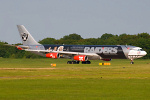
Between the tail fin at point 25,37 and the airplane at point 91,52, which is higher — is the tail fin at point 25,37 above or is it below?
above

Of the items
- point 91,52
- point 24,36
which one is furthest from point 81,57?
point 24,36

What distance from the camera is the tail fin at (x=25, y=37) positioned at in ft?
311

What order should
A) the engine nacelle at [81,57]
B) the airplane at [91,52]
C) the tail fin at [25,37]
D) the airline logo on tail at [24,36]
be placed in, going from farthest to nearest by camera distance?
the airline logo on tail at [24,36]
the tail fin at [25,37]
the airplane at [91,52]
the engine nacelle at [81,57]

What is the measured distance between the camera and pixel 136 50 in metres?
Answer: 79.1

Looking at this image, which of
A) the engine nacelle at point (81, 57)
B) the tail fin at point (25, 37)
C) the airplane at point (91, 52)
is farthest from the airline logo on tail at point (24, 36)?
the engine nacelle at point (81, 57)

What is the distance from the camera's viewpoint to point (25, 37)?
312 ft

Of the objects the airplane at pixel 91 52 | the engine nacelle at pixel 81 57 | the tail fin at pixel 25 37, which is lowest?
the engine nacelle at pixel 81 57

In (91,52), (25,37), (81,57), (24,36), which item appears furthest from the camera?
(24,36)

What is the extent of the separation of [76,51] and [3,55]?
68.6 meters

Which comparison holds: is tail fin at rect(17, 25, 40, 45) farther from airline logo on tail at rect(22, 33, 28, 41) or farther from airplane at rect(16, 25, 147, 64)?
airplane at rect(16, 25, 147, 64)

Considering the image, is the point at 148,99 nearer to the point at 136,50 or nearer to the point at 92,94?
the point at 92,94

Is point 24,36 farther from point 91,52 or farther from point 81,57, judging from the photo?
point 81,57

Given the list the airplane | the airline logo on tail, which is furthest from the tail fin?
the airplane

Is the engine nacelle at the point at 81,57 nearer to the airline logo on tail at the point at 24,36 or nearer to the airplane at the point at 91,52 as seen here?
the airplane at the point at 91,52
